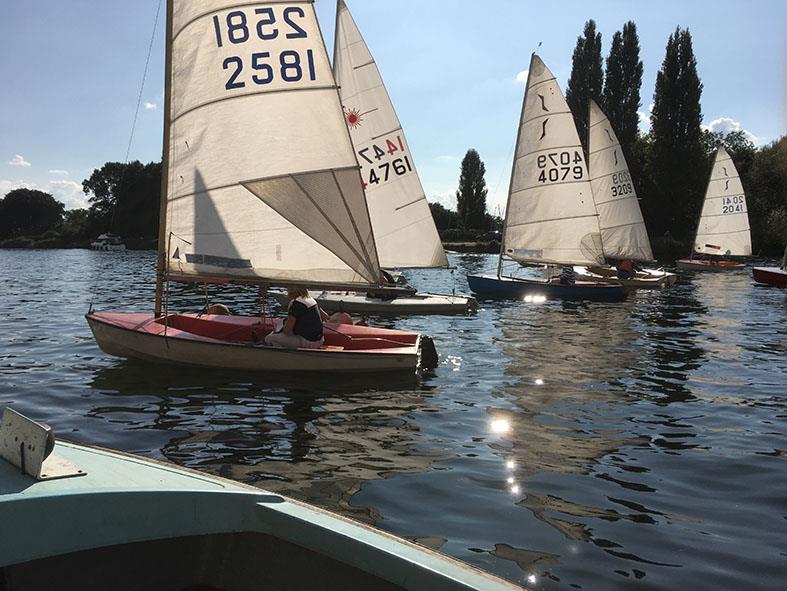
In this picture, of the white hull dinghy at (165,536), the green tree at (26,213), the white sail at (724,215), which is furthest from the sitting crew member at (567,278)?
the green tree at (26,213)

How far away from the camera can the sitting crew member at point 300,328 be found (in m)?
12.3

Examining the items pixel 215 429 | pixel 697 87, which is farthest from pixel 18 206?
pixel 215 429

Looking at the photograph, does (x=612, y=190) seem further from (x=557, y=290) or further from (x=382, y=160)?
(x=382, y=160)

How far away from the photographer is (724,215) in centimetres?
4822

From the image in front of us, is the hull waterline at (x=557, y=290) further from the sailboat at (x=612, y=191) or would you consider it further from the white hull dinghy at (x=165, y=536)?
the white hull dinghy at (x=165, y=536)

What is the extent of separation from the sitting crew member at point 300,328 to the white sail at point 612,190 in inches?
1038

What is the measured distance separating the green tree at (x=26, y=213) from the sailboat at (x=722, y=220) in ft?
429

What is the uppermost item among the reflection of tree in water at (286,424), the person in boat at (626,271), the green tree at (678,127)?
the green tree at (678,127)

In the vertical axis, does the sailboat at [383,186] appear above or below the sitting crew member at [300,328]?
above

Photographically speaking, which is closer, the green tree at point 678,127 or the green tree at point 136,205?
the green tree at point 678,127

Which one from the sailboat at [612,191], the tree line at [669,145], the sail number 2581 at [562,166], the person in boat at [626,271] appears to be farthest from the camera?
the tree line at [669,145]

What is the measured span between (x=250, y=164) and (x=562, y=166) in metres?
17.4

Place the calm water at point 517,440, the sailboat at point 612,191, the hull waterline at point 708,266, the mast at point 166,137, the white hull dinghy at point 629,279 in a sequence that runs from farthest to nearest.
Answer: the hull waterline at point 708,266 → the sailboat at point 612,191 → the white hull dinghy at point 629,279 → the mast at point 166,137 → the calm water at point 517,440

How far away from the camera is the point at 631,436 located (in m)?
9.16
